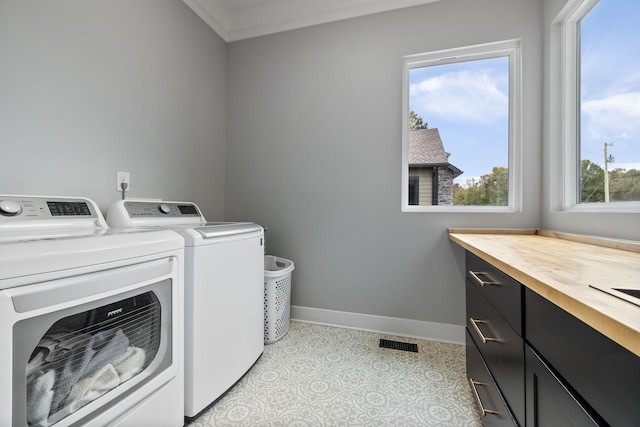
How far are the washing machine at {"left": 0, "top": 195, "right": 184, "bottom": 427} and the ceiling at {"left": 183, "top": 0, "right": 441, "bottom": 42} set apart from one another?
1.98 metres

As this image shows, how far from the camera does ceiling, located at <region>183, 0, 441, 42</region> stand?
2.07m

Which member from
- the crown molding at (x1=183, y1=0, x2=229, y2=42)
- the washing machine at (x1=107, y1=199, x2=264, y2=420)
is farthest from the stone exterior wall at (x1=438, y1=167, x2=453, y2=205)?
the crown molding at (x1=183, y1=0, x2=229, y2=42)

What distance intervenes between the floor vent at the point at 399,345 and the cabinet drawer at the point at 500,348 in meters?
0.66

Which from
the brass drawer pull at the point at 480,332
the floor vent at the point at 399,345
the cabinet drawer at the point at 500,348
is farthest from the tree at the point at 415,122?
the floor vent at the point at 399,345

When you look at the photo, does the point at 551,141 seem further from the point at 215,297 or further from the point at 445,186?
the point at 215,297

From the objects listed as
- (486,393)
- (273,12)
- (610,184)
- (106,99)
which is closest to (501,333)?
(486,393)

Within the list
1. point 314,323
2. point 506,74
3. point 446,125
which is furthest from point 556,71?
point 314,323

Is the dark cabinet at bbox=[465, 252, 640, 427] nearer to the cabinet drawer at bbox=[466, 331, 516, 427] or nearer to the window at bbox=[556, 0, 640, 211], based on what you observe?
the cabinet drawer at bbox=[466, 331, 516, 427]

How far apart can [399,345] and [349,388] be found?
61 cm

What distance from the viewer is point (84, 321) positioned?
82 cm

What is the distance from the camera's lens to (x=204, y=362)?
121 cm

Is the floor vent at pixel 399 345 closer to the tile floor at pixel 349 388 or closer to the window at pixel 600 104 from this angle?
the tile floor at pixel 349 388

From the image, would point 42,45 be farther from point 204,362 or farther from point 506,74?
point 506,74

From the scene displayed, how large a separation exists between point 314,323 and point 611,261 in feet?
6.13
